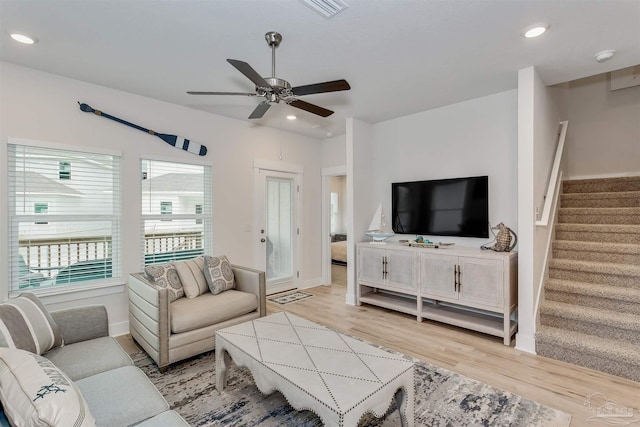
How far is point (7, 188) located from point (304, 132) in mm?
3658

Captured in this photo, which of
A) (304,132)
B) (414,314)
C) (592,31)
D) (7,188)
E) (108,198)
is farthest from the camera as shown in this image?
(304,132)

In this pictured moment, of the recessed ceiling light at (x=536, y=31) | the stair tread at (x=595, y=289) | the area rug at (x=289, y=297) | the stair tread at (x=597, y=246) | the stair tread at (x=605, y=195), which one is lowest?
the area rug at (x=289, y=297)

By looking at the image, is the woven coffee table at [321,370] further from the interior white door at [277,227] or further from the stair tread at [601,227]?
the stair tread at [601,227]

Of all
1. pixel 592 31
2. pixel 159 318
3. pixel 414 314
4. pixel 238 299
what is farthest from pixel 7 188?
pixel 592 31

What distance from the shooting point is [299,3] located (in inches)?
78.5

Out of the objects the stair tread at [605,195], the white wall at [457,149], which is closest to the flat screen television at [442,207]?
the white wall at [457,149]

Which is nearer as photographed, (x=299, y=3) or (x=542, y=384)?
(x=299, y=3)

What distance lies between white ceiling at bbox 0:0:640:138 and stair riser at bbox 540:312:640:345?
2.36m

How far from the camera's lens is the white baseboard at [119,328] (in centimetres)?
339

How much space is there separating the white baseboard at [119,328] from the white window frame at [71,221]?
0.37 metres

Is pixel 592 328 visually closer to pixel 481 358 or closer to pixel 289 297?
pixel 481 358

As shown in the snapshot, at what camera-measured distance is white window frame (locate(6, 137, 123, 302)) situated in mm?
2855

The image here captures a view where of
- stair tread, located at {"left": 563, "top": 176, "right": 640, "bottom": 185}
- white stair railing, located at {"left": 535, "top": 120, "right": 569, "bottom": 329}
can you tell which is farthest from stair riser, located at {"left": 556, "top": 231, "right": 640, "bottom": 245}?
stair tread, located at {"left": 563, "top": 176, "right": 640, "bottom": 185}

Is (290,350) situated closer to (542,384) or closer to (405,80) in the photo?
(542,384)
